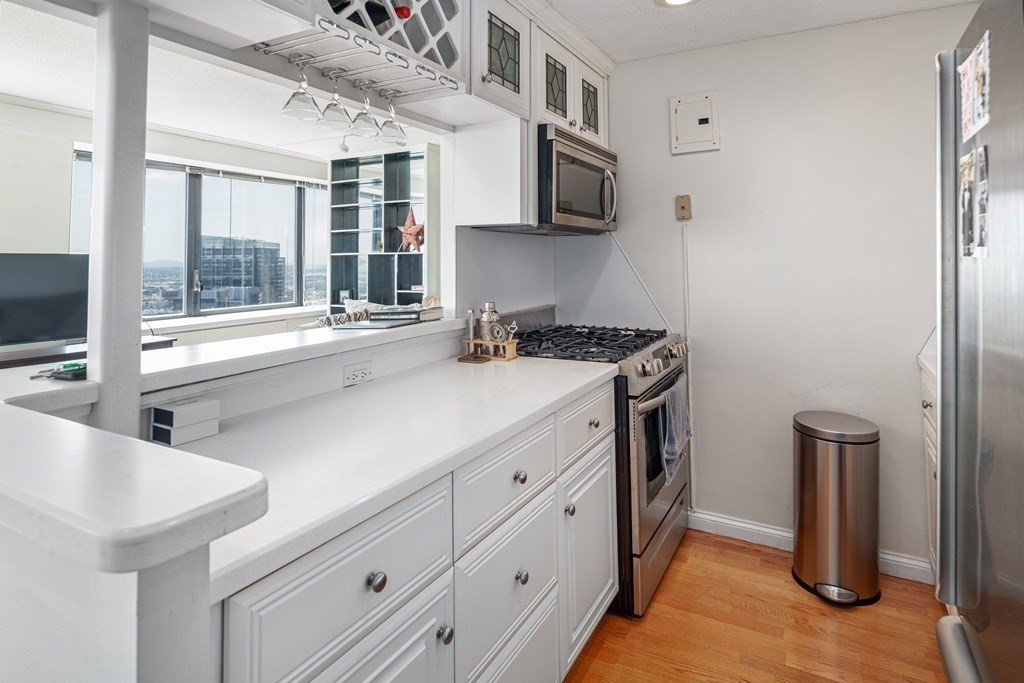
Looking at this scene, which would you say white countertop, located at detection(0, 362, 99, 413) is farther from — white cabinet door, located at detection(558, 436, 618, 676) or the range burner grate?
the range burner grate

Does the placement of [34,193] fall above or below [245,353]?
above

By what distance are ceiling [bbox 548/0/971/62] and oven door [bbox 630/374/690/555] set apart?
1.53 m

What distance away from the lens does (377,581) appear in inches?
36.7

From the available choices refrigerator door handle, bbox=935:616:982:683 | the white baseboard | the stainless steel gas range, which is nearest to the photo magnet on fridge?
refrigerator door handle, bbox=935:616:982:683

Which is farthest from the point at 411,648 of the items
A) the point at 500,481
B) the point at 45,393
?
the point at 45,393

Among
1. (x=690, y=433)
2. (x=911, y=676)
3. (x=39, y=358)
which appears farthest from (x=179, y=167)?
(x=911, y=676)

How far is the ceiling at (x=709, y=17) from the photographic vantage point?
2.21 meters

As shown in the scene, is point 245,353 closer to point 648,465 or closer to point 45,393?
point 45,393

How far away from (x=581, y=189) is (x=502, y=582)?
169cm

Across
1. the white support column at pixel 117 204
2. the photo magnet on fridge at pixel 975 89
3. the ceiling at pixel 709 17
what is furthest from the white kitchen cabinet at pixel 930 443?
the white support column at pixel 117 204

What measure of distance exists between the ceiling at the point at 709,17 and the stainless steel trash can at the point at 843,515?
1.70 meters

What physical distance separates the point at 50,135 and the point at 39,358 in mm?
3535

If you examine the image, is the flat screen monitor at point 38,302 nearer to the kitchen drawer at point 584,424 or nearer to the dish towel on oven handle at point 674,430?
the kitchen drawer at point 584,424

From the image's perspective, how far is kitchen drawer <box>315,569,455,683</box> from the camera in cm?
90
